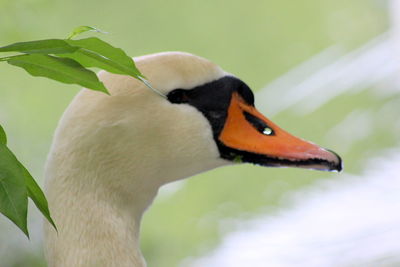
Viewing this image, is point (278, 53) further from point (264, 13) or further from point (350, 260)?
point (350, 260)

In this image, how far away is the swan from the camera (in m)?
0.74

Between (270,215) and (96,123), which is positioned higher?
(270,215)

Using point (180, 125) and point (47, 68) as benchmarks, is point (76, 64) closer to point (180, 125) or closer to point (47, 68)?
point (47, 68)

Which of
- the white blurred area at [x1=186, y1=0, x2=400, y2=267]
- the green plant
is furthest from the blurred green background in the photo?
the green plant

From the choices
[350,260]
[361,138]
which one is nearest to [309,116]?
[361,138]

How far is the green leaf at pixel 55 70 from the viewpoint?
0.51 m

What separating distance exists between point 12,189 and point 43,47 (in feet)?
0.29

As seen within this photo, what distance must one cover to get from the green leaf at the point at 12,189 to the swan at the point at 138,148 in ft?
0.87

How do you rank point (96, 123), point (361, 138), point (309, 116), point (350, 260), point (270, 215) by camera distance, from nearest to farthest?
point (96, 123) → point (350, 260) → point (270, 215) → point (361, 138) → point (309, 116)

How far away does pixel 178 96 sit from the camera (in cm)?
77

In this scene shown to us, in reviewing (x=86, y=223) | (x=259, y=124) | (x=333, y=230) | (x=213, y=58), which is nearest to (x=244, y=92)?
(x=259, y=124)

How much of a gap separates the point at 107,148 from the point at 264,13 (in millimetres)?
3350

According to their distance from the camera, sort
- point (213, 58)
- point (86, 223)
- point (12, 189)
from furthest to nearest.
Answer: point (213, 58) < point (86, 223) < point (12, 189)

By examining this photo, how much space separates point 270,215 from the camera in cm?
202
